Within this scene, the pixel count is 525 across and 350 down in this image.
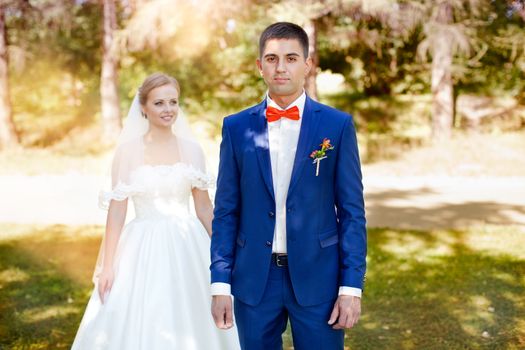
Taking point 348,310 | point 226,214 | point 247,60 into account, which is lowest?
point 348,310

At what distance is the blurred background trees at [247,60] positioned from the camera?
16.7 metres

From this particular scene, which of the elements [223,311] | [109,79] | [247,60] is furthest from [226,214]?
[247,60]

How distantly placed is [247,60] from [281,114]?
18445mm

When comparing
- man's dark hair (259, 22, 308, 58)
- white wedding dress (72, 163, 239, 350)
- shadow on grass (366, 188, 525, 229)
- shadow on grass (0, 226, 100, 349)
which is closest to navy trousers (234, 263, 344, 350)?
man's dark hair (259, 22, 308, 58)

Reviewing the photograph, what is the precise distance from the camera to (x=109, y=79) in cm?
1764

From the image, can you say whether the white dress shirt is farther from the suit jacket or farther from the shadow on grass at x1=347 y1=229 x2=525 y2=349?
the shadow on grass at x1=347 y1=229 x2=525 y2=349

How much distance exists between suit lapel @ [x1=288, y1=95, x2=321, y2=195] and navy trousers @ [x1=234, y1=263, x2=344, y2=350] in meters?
0.44

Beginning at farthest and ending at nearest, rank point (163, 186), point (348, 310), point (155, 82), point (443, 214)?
point (443, 214) < point (163, 186) < point (155, 82) < point (348, 310)

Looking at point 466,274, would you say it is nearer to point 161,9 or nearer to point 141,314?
point 141,314

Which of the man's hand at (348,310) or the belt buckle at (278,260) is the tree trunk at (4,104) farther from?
the man's hand at (348,310)

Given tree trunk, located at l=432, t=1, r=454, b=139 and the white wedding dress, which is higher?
tree trunk, located at l=432, t=1, r=454, b=139

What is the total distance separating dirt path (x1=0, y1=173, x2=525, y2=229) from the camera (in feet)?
32.8

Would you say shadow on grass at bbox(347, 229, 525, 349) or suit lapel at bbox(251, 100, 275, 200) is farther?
shadow on grass at bbox(347, 229, 525, 349)

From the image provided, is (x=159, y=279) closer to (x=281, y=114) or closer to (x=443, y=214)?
(x=281, y=114)
